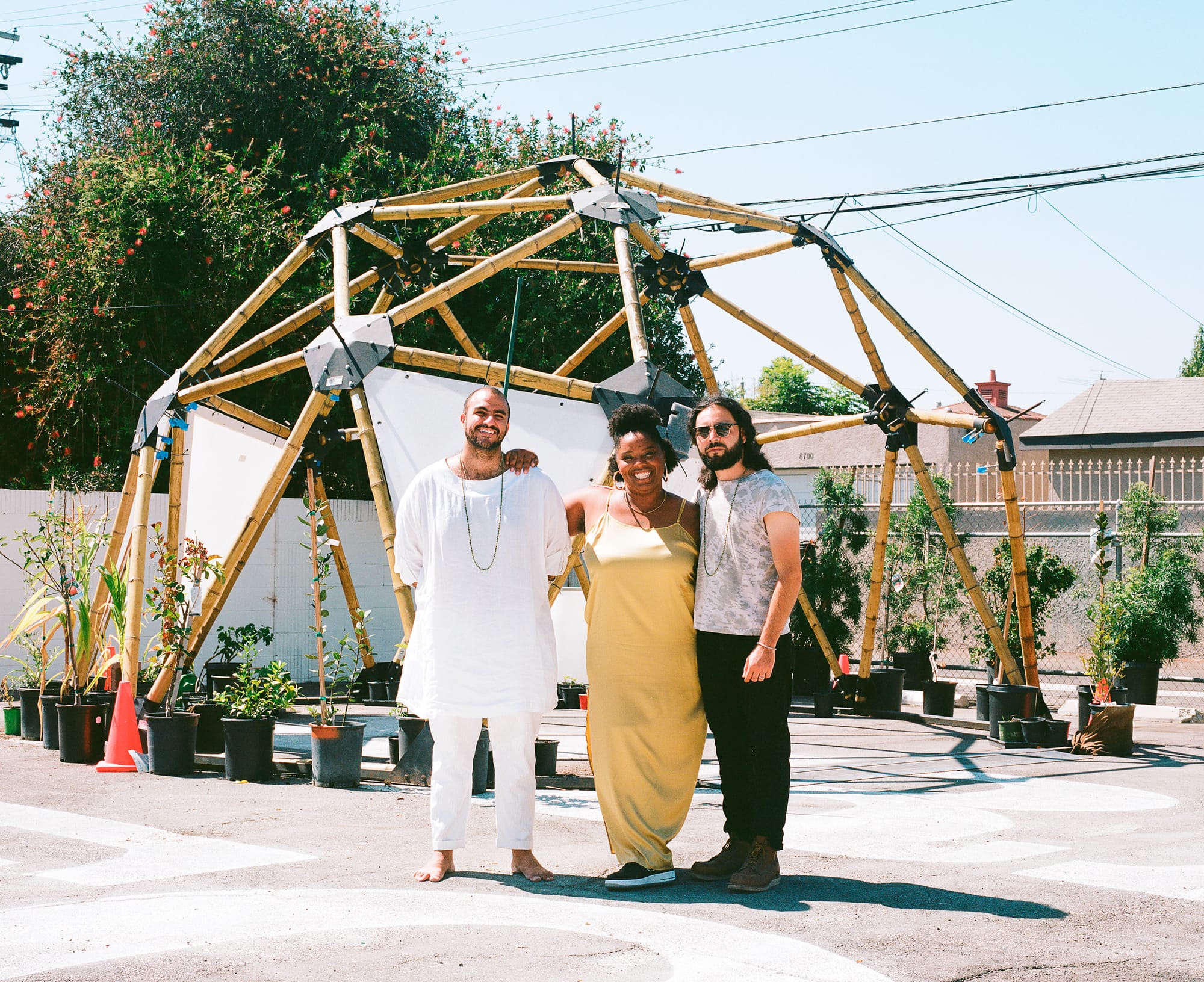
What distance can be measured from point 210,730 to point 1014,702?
19.7 feet

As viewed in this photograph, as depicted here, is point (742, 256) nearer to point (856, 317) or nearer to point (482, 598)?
point (856, 317)

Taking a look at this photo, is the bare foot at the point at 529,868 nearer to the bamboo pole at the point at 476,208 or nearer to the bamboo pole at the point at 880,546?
the bamboo pole at the point at 476,208

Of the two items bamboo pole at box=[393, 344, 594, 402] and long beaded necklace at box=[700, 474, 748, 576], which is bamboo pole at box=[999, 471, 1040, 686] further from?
long beaded necklace at box=[700, 474, 748, 576]

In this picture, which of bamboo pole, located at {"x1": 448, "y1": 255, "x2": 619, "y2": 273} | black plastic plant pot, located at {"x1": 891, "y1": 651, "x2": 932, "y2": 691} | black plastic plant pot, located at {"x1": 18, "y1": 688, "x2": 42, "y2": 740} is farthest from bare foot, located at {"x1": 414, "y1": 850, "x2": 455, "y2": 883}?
black plastic plant pot, located at {"x1": 891, "y1": 651, "x2": 932, "y2": 691}

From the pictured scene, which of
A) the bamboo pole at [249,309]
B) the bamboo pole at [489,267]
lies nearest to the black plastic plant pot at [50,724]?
the bamboo pole at [249,309]

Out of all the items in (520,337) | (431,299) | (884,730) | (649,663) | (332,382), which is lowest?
(884,730)

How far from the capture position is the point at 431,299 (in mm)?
8070

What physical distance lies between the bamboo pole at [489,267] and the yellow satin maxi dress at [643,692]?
3636 millimetres

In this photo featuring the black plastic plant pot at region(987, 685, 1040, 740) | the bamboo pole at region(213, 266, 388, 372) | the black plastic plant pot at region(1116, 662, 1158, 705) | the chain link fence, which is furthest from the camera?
the chain link fence

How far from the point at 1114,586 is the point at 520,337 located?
7.71 metres

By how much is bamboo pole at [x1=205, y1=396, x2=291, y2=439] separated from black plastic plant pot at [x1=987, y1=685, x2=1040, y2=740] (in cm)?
653

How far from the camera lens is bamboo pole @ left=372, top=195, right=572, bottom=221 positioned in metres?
8.52

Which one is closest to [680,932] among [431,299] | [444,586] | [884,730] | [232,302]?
[444,586]

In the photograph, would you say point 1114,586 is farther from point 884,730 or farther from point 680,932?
point 680,932
